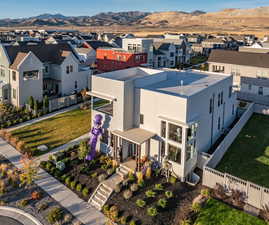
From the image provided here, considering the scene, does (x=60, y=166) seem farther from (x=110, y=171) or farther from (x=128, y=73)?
(x=128, y=73)

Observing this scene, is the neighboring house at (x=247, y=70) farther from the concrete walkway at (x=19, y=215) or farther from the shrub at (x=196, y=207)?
the concrete walkway at (x=19, y=215)

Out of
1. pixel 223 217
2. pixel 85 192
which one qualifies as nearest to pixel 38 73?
pixel 85 192

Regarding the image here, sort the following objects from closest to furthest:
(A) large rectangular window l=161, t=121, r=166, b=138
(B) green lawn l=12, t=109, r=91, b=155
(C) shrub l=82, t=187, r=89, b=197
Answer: (C) shrub l=82, t=187, r=89, b=197
(A) large rectangular window l=161, t=121, r=166, b=138
(B) green lawn l=12, t=109, r=91, b=155

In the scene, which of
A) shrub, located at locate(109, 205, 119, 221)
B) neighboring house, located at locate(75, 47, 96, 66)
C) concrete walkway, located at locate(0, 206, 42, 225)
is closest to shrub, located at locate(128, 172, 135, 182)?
shrub, located at locate(109, 205, 119, 221)

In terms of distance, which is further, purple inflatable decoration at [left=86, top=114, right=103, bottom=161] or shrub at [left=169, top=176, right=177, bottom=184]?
purple inflatable decoration at [left=86, top=114, right=103, bottom=161]

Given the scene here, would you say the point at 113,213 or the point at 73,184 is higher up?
the point at 73,184

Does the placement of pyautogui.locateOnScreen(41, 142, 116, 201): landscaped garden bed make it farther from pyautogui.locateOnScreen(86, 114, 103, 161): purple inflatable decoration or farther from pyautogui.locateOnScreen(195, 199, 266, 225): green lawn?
pyautogui.locateOnScreen(195, 199, 266, 225): green lawn

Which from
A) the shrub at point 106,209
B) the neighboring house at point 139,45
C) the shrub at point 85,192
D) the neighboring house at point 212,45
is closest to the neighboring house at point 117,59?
the neighboring house at point 139,45

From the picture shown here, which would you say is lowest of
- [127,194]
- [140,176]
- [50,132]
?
[127,194]
